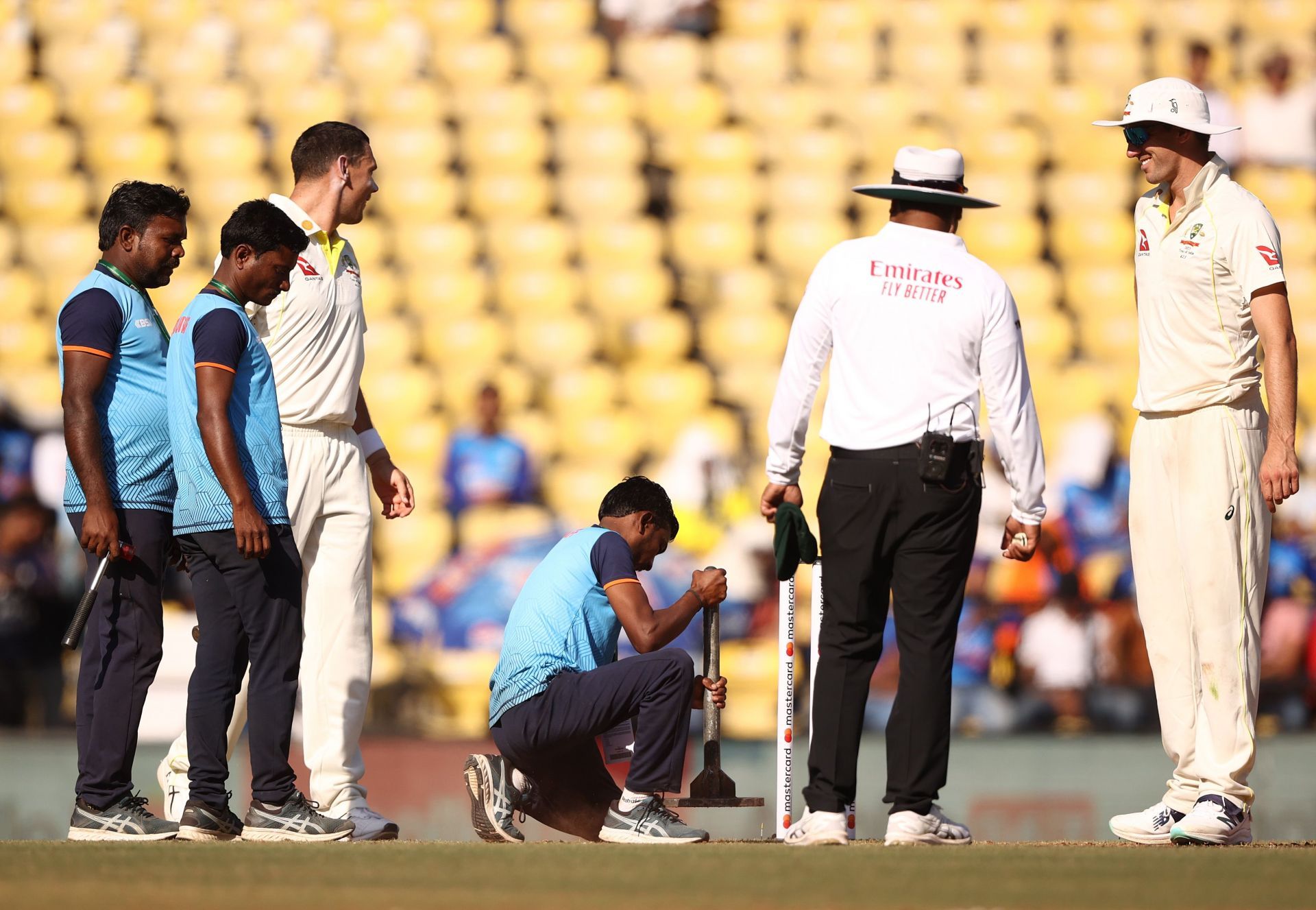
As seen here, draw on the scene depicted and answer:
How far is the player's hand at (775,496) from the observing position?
410 centimetres

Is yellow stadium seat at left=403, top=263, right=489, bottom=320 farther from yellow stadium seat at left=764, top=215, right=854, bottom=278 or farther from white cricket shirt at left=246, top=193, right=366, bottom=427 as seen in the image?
white cricket shirt at left=246, top=193, right=366, bottom=427

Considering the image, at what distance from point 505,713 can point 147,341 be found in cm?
130

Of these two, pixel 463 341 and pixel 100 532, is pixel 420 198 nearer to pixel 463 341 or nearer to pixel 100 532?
pixel 463 341

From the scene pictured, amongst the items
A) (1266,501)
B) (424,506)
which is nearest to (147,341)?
(1266,501)

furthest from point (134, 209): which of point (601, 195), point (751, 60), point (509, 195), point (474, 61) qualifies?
point (751, 60)

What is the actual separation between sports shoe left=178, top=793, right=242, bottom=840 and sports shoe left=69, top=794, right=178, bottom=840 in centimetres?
7

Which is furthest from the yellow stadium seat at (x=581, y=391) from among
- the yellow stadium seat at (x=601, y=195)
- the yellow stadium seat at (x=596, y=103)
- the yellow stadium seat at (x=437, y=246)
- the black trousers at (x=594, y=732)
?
the black trousers at (x=594, y=732)

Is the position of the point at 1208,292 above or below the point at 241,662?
above

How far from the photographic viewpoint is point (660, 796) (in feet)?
14.5

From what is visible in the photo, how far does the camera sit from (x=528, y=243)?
9453mm

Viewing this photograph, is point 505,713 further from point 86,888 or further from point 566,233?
point 566,233

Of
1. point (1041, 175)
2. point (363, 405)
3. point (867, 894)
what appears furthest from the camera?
point (1041, 175)

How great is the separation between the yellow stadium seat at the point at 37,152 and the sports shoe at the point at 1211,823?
725cm

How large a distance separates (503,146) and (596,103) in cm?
62
